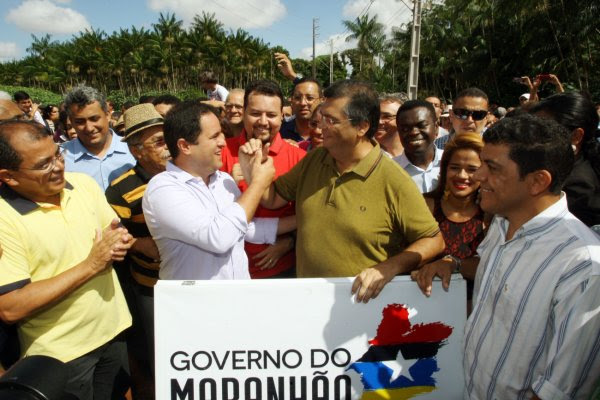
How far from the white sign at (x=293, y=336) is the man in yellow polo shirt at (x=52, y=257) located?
1.47 ft

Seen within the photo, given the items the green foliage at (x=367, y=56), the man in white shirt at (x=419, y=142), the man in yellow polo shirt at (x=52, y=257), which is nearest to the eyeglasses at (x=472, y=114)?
the man in white shirt at (x=419, y=142)

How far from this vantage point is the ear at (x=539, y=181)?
1.60m

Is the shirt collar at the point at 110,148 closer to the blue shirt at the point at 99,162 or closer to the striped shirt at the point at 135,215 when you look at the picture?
the blue shirt at the point at 99,162

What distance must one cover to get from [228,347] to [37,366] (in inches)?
38.2

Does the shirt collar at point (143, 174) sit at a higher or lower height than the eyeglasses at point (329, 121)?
lower

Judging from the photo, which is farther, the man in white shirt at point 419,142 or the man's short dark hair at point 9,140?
the man in white shirt at point 419,142

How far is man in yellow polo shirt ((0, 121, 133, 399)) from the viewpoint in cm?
197

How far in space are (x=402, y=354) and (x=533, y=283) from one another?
33.4 inches

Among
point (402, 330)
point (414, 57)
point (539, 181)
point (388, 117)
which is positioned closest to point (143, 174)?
point (402, 330)

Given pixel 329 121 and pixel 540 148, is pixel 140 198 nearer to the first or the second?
pixel 329 121

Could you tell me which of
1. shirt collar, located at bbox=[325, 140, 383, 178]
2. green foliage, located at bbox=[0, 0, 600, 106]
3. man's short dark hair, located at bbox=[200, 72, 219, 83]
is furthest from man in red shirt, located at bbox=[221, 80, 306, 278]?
green foliage, located at bbox=[0, 0, 600, 106]

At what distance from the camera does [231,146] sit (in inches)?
127

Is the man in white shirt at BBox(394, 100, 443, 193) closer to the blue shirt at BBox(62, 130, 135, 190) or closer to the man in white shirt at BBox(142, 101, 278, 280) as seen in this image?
the man in white shirt at BBox(142, 101, 278, 280)

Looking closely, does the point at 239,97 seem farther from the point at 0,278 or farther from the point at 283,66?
the point at 0,278
